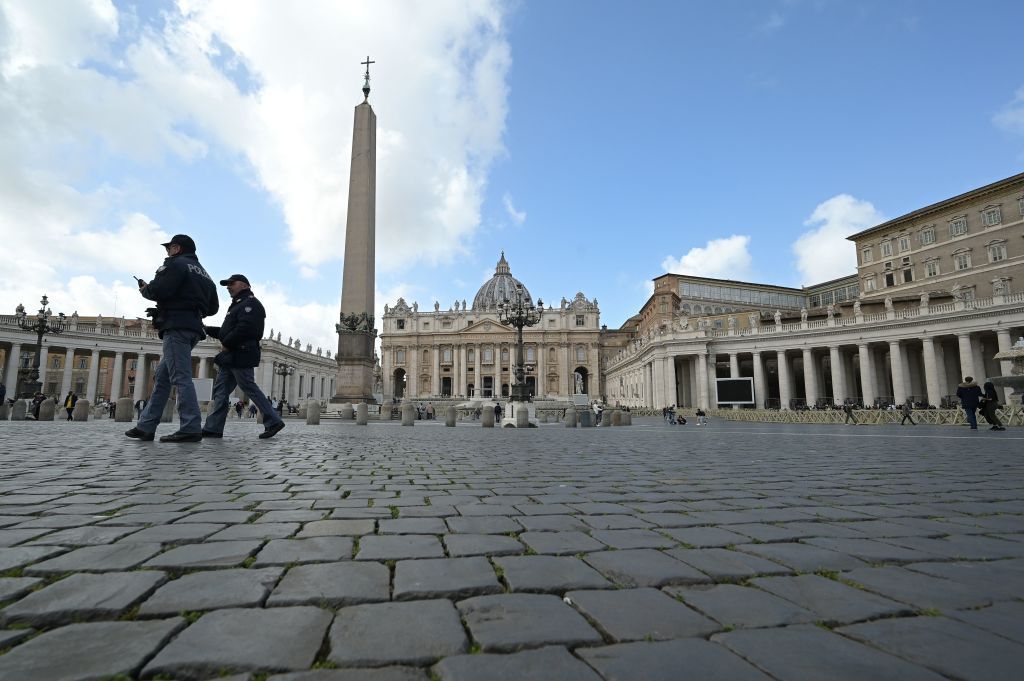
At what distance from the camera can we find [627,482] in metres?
4.97

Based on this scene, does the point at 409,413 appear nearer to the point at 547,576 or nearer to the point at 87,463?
the point at 87,463

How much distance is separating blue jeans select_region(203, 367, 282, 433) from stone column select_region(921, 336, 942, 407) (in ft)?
134

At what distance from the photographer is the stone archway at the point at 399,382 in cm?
9531

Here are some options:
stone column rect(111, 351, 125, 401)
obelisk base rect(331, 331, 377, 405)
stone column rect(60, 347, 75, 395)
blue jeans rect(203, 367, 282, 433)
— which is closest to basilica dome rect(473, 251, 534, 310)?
stone column rect(111, 351, 125, 401)

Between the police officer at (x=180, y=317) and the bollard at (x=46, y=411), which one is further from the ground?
the police officer at (x=180, y=317)

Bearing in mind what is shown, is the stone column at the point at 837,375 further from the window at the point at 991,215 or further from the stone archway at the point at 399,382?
the stone archway at the point at 399,382

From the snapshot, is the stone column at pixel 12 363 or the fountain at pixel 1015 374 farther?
the stone column at pixel 12 363

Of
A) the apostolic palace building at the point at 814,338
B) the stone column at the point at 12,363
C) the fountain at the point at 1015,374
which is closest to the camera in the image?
the fountain at the point at 1015,374

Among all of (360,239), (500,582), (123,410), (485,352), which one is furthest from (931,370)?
(485,352)

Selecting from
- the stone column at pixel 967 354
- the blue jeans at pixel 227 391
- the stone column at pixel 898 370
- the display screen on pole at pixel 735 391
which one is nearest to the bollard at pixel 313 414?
the blue jeans at pixel 227 391

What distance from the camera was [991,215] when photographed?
40.1m

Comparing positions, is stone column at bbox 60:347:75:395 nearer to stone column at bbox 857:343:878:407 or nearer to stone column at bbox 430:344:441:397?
stone column at bbox 430:344:441:397

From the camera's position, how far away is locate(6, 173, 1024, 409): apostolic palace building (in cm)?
3597

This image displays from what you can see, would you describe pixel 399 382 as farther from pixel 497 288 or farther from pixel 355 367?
pixel 355 367
